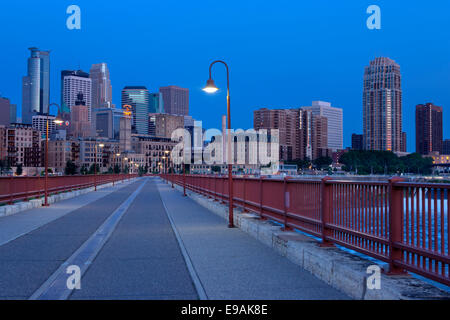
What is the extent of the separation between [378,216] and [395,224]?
60cm

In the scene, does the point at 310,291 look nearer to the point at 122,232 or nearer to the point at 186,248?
the point at 186,248

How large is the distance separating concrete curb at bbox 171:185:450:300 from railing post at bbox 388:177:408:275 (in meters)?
0.21

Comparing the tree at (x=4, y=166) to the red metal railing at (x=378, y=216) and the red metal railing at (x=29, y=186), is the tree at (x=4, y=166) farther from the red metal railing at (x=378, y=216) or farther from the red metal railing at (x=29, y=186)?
the red metal railing at (x=378, y=216)

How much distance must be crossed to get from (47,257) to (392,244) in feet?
23.8

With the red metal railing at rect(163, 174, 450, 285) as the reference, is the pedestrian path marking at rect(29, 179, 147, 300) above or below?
below

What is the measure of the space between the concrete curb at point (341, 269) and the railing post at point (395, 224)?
0.21 meters

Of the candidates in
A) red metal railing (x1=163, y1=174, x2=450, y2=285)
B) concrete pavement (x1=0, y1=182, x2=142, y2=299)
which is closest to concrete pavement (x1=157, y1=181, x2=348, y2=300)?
red metal railing (x1=163, y1=174, x2=450, y2=285)

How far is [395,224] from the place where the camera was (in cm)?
689

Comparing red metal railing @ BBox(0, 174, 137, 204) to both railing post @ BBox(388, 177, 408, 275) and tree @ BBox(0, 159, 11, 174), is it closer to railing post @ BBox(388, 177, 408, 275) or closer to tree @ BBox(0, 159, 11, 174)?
railing post @ BBox(388, 177, 408, 275)

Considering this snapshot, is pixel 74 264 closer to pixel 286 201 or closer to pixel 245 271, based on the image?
pixel 245 271

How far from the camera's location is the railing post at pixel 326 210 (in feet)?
30.7

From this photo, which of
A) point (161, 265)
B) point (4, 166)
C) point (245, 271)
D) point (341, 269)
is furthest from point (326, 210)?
point (4, 166)

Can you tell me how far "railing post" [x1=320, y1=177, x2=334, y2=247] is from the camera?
936 centimetres
